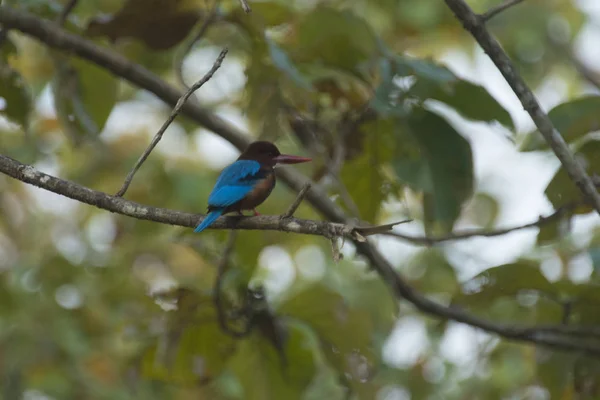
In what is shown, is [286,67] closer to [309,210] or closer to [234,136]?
[234,136]

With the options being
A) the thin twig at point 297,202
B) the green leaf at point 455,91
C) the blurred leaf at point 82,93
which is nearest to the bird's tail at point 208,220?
the thin twig at point 297,202

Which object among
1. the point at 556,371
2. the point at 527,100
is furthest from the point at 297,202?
the point at 556,371

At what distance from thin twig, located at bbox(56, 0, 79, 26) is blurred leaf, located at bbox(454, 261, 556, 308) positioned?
234 centimetres

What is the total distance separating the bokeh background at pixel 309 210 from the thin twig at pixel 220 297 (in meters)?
0.08

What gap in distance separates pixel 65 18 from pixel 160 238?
373 centimetres

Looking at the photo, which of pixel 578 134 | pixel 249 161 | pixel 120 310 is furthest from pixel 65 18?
pixel 120 310

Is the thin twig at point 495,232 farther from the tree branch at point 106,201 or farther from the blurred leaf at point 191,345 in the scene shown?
the blurred leaf at point 191,345

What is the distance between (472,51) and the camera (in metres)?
7.13

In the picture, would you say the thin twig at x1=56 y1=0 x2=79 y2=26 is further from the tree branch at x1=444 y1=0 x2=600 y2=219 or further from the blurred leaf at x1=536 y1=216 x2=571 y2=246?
the blurred leaf at x1=536 y1=216 x2=571 y2=246

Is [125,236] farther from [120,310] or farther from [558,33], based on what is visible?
[558,33]

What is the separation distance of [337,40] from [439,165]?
78cm

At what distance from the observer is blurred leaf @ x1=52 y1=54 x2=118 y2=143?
432 cm

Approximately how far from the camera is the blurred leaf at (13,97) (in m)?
4.16

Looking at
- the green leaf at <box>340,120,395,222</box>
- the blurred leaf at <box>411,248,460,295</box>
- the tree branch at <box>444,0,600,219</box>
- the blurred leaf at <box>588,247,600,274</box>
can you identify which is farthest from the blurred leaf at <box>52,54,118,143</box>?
the blurred leaf at <box>411,248,460,295</box>
